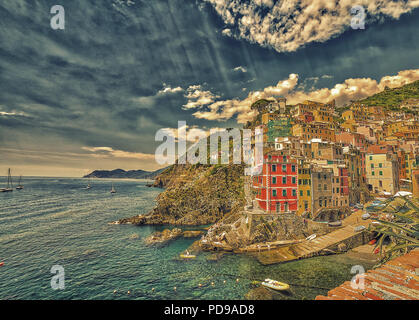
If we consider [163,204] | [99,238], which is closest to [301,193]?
[163,204]

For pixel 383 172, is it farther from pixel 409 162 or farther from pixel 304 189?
pixel 304 189

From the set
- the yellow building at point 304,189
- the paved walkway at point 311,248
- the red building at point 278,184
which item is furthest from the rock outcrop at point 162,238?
the yellow building at point 304,189

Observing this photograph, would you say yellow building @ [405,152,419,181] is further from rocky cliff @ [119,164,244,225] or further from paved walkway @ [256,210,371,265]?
rocky cliff @ [119,164,244,225]

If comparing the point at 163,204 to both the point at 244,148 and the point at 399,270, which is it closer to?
the point at 244,148

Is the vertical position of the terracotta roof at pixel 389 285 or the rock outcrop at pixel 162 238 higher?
the terracotta roof at pixel 389 285

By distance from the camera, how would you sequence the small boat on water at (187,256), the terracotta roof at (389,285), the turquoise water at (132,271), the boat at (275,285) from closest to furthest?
the terracotta roof at (389,285) < the boat at (275,285) < the turquoise water at (132,271) < the small boat on water at (187,256)

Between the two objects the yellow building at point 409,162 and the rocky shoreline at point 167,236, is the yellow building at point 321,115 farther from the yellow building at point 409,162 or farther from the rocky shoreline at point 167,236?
the rocky shoreline at point 167,236

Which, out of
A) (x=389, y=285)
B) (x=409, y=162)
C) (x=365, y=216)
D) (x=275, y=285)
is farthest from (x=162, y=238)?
(x=409, y=162)
